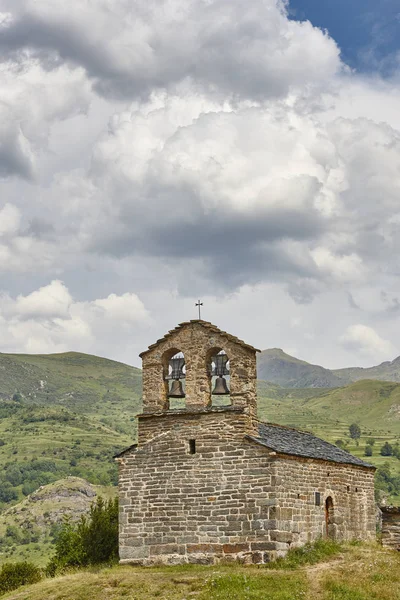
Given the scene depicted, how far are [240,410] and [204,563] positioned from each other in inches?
200

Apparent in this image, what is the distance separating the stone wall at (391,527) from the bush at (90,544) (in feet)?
33.6

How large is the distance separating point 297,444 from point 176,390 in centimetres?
531

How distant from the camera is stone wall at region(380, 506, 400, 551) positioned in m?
28.5

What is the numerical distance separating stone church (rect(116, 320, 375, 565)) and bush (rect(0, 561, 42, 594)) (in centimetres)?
442

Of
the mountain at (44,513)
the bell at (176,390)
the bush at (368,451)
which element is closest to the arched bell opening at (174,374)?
the bell at (176,390)

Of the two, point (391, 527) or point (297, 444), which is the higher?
point (297, 444)

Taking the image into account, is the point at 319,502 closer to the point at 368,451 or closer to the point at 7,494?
the point at 368,451

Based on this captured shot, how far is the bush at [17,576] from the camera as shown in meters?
28.5

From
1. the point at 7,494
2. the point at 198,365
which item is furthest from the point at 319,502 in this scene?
the point at 7,494

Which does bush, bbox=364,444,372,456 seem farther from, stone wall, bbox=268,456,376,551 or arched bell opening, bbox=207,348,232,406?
arched bell opening, bbox=207,348,232,406

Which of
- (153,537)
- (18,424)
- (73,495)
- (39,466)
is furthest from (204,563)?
(18,424)

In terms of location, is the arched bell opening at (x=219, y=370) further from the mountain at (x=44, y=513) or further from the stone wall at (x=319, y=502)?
the mountain at (x=44, y=513)

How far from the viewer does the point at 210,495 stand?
25844mm

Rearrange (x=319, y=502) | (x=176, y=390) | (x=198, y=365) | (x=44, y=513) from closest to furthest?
1. (x=198, y=365)
2. (x=176, y=390)
3. (x=319, y=502)
4. (x=44, y=513)
